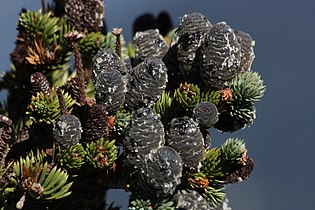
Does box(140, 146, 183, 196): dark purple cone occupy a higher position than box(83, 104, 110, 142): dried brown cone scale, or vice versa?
box(83, 104, 110, 142): dried brown cone scale

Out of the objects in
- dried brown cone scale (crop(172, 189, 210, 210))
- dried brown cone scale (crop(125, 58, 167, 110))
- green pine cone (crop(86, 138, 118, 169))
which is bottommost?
dried brown cone scale (crop(172, 189, 210, 210))

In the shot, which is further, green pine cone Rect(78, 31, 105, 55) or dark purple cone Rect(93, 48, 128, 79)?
green pine cone Rect(78, 31, 105, 55)

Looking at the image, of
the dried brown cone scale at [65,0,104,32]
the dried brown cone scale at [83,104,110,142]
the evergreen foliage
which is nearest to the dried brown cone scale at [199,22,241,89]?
the evergreen foliage

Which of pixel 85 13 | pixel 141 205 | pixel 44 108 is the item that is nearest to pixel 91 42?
pixel 85 13

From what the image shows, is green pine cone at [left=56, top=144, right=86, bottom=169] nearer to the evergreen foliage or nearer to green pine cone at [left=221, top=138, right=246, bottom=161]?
the evergreen foliage

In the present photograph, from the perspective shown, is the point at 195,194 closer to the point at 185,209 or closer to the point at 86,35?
the point at 185,209

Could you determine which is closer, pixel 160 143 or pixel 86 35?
pixel 160 143

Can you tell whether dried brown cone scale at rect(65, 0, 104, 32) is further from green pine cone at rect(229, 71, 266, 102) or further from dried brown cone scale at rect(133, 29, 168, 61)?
green pine cone at rect(229, 71, 266, 102)

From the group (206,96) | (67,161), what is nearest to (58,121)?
(67,161)
